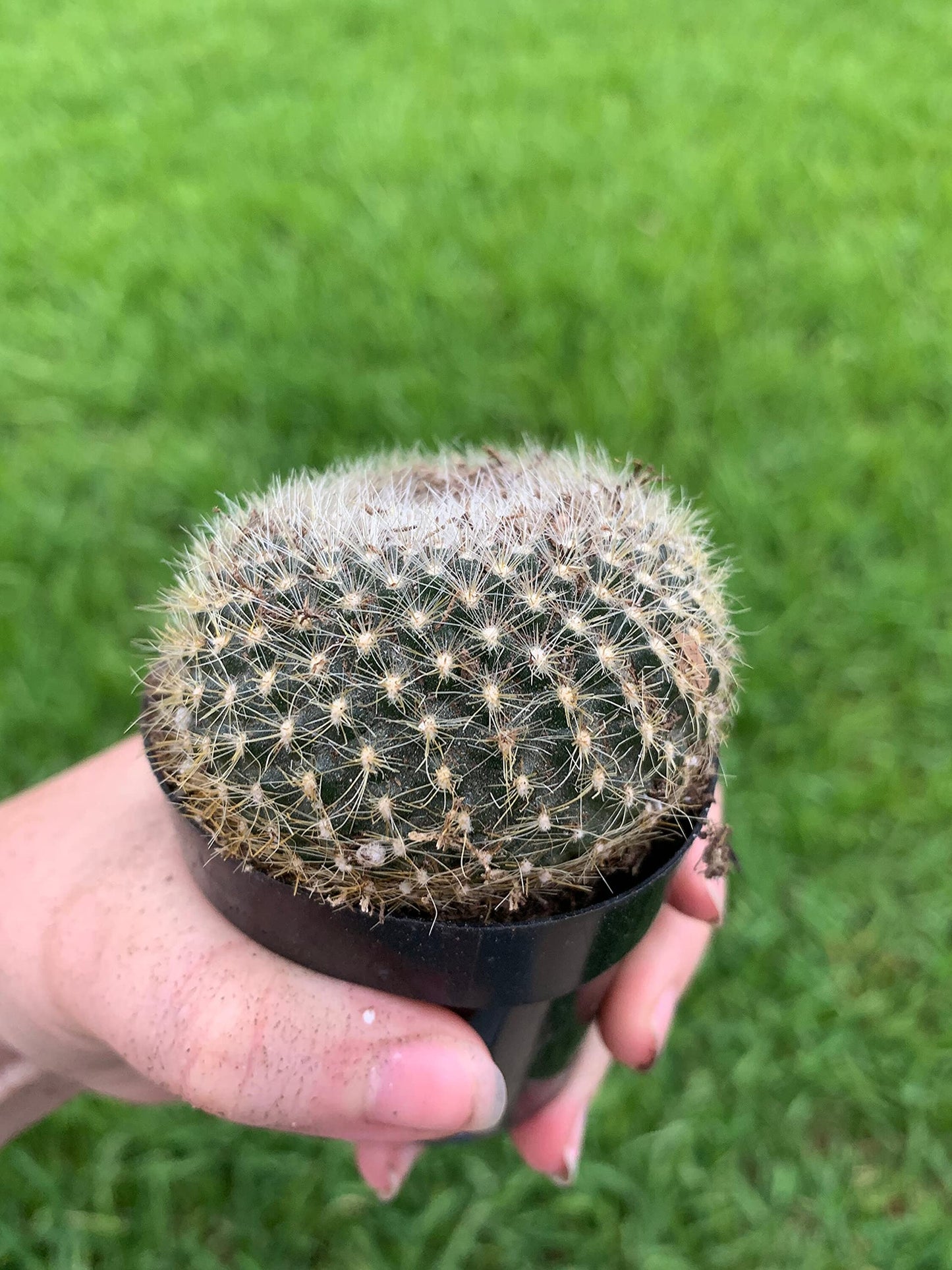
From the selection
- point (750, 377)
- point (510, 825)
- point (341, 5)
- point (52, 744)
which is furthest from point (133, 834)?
point (341, 5)

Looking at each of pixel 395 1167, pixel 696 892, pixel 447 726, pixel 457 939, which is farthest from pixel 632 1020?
pixel 447 726

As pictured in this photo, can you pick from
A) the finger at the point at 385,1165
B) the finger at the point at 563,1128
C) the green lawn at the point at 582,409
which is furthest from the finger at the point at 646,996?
the green lawn at the point at 582,409

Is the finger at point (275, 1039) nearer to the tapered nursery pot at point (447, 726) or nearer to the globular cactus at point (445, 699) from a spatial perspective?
the tapered nursery pot at point (447, 726)

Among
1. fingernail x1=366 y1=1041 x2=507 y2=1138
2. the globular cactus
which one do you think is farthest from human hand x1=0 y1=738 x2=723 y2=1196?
the globular cactus

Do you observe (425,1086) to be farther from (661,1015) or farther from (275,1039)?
(661,1015)

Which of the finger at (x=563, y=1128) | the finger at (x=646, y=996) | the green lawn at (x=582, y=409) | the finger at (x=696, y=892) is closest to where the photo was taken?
the finger at (x=696, y=892)

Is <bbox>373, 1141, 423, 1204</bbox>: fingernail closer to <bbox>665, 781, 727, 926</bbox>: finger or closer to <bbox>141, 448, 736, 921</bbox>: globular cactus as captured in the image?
<bbox>665, 781, 727, 926</bbox>: finger

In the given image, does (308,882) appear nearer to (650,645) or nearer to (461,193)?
(650,645)
